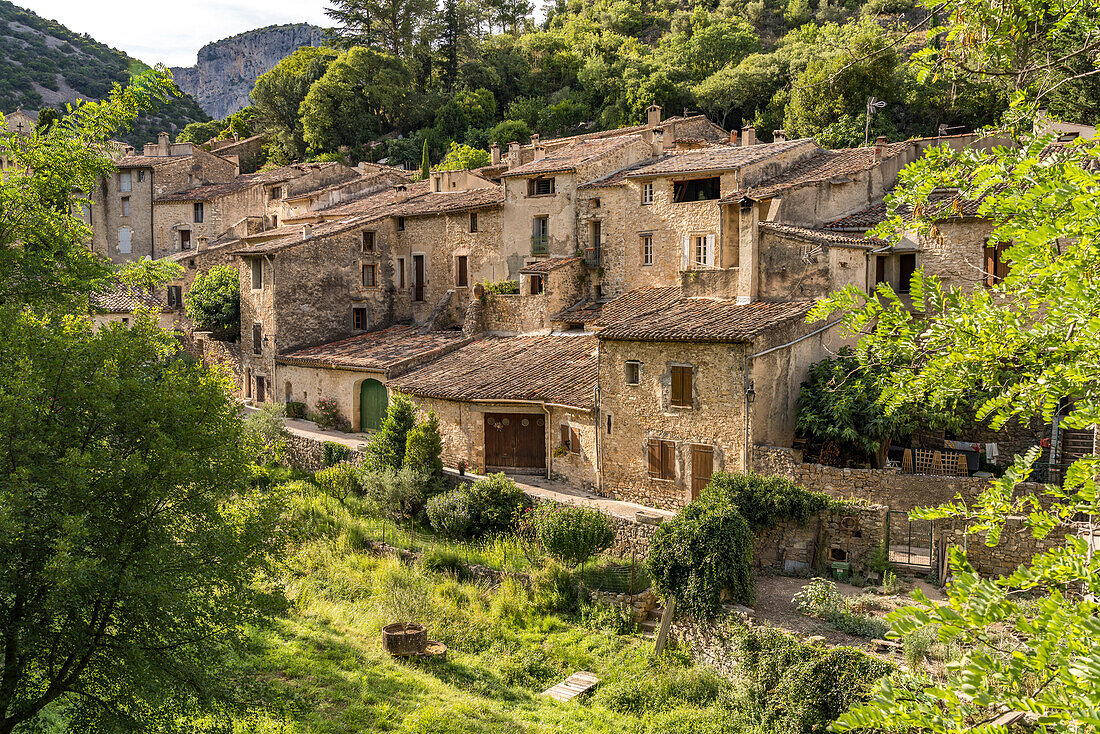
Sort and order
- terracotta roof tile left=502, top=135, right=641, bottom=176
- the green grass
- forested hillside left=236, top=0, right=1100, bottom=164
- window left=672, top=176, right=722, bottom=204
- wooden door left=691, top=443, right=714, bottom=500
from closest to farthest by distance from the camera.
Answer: the green grass → wooden door left=691, top=443, right=714, bottom=500 → window left=672, top=176, right=722, bottom=204 → terracotta roof tile left=502, top=135, right=641, bottom=176 → forested hillside left=236, top=0, right=1100, bottom=164

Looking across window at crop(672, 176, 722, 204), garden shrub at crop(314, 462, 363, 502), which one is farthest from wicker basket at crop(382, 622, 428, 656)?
window at crop(672, 176, 722, 204)

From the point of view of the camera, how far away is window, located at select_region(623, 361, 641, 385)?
22891mm

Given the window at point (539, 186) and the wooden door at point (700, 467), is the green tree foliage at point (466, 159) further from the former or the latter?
the wooden door at point (700, 467)

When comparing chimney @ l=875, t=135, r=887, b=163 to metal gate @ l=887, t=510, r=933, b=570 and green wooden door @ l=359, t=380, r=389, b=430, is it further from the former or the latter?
green wooden door @ l=359, t=380, r=389, b=430

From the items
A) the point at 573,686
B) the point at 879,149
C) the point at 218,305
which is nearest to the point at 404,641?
the point at 573,686

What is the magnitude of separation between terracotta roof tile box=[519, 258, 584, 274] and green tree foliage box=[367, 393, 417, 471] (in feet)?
26.2

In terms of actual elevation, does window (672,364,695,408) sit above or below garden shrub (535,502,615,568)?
above

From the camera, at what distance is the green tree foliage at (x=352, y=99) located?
63406 mm

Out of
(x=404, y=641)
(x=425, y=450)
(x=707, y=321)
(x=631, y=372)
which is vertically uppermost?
(x=707, y=321)

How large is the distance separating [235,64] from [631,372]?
142037 millimetres

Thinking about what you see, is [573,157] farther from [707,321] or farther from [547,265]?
[707,321]

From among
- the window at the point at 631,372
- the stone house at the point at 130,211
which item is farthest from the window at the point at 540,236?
the stone house at the point at 130,211

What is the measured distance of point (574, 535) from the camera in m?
19.5

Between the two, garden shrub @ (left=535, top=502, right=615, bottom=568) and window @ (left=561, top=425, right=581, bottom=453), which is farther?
window @ (left=561, top=425, right=581, bottom=453)
